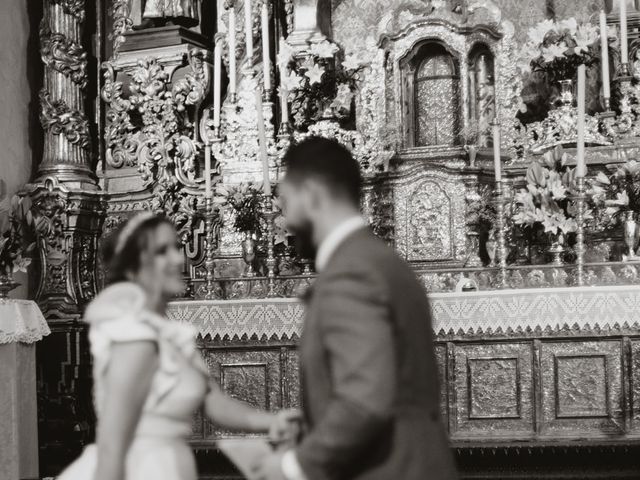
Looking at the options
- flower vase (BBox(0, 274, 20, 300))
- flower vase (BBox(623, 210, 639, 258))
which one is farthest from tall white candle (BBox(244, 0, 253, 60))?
flower vase (BBox(623, 210, 639, 258))

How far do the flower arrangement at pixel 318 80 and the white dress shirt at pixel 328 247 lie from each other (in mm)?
5729

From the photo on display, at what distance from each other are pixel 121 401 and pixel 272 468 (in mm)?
546

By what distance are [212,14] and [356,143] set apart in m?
1.95

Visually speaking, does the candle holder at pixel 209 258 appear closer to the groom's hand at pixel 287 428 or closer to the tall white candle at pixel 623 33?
the tall white candle at pixel 623 33

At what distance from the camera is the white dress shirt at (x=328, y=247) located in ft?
8.91

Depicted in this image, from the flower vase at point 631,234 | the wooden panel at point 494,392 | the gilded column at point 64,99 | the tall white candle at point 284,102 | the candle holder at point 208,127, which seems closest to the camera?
the wooden panel at point 494,392

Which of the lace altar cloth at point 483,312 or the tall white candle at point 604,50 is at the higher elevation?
the tall white candle at point 604,50

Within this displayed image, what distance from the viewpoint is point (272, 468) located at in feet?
9.10

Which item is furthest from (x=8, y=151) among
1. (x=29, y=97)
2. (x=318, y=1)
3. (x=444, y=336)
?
(x=444, y=336)

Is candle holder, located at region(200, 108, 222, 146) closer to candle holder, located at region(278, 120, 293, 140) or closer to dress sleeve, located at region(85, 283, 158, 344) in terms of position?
candle holder, located at region(278, 120, 293, 140)

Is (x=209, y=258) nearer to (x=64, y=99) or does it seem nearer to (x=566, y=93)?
(x=64, y=99)

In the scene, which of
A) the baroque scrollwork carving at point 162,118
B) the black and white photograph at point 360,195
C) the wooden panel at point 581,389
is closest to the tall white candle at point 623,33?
the black and white photograph at point 360,195

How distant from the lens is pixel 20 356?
768 cm

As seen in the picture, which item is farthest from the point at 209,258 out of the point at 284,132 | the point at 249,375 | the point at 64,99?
the point at 64,99
